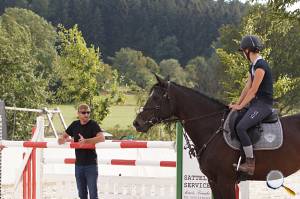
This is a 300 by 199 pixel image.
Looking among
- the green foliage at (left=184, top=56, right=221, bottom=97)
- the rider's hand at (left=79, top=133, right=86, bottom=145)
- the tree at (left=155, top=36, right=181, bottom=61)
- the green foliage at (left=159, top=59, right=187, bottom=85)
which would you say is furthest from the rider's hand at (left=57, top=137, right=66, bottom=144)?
the tree at (left=155, top=36, right=181, bottom=61)

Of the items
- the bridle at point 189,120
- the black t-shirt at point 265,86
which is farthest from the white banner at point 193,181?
the black t-shirt at point 265,86

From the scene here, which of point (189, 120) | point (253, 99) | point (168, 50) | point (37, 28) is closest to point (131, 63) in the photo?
point (37, 28)

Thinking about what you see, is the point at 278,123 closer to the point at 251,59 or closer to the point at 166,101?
the point at 251,59

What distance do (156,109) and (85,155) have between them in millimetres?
1667

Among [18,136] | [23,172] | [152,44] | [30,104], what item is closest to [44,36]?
[152,44]

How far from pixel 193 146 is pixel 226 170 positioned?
1.96 feet

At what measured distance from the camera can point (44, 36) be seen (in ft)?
338

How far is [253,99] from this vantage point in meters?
6.63

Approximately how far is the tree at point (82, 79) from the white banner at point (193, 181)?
2127cm

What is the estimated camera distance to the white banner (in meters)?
7.92

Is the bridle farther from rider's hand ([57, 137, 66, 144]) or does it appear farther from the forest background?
the forest background

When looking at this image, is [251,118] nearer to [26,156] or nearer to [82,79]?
[26,156]

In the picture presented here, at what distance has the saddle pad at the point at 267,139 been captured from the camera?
6.65 meters

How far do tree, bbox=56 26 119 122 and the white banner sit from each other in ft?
69.8
